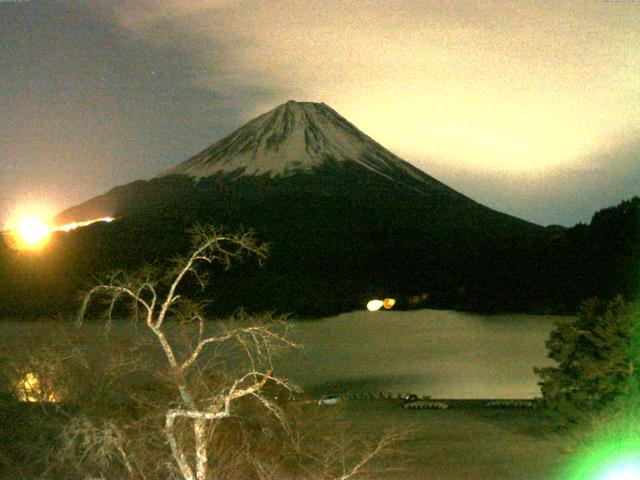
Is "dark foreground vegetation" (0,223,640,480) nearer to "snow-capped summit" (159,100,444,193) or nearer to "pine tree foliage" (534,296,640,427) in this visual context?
"pine tree foliage" (534,296,640,427)

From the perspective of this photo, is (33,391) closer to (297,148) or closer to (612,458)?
(612,458)

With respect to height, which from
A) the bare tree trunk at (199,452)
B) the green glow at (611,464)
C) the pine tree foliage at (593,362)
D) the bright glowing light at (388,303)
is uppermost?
the bare tree trunk at (199,452)

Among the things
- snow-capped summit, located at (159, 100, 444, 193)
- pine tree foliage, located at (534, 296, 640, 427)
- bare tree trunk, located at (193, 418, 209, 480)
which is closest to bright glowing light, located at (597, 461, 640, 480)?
pine tree foliage, located at (534, 296, 640, 427)

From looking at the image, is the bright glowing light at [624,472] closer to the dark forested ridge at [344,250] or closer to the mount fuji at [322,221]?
the dark forested ridge at [344,250]

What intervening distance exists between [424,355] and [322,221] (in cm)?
4174

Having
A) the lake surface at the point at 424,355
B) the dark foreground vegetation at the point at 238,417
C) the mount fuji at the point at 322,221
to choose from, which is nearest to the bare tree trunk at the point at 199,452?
the dark foreground vegetation at the point at 238,417

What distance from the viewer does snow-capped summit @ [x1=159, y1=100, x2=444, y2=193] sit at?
83.0 meters

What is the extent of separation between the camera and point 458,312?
5453cm

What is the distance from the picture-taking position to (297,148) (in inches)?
3408

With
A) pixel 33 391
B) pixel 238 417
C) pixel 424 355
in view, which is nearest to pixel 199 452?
pixel 238 417

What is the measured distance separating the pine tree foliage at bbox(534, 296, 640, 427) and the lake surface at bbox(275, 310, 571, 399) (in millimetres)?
4080

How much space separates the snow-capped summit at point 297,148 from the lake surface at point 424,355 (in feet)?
109

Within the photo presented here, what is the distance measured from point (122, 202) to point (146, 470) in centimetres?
7191

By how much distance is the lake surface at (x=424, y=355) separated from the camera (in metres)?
23.2
